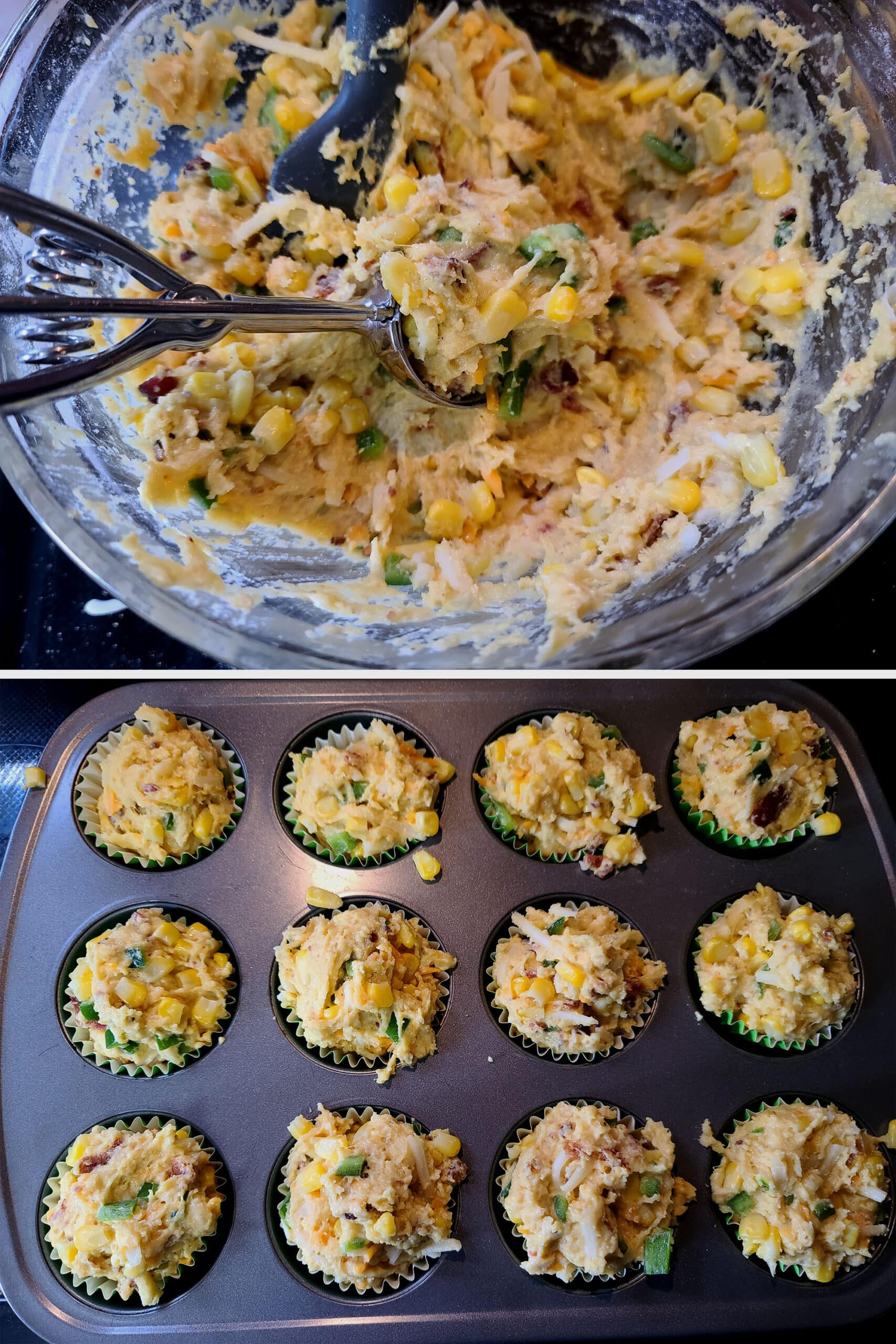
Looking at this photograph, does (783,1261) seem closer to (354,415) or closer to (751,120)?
(354,415)

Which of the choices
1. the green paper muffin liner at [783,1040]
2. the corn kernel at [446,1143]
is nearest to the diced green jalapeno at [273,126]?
the green paper muffin liner at [783,1040]

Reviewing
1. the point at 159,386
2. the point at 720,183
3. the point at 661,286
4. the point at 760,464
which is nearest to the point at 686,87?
the point at 720,183

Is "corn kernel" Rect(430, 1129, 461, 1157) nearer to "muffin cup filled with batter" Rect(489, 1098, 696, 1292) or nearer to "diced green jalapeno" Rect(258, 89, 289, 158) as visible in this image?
"muffin cup filled with batter" Rect(489, 1098, 696, 1292)

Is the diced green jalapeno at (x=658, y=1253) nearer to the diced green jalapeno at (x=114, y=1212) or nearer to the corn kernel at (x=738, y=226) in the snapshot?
the diced green jalapeno at (x=114, y=1212)

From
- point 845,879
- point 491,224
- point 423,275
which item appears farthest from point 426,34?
point 845,879

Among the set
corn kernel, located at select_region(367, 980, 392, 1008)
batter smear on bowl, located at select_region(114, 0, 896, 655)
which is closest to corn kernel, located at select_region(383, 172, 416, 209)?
batter smear on bowl, located at select_region(114, 0, 896, 655)

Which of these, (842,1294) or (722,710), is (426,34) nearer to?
(722,710)
